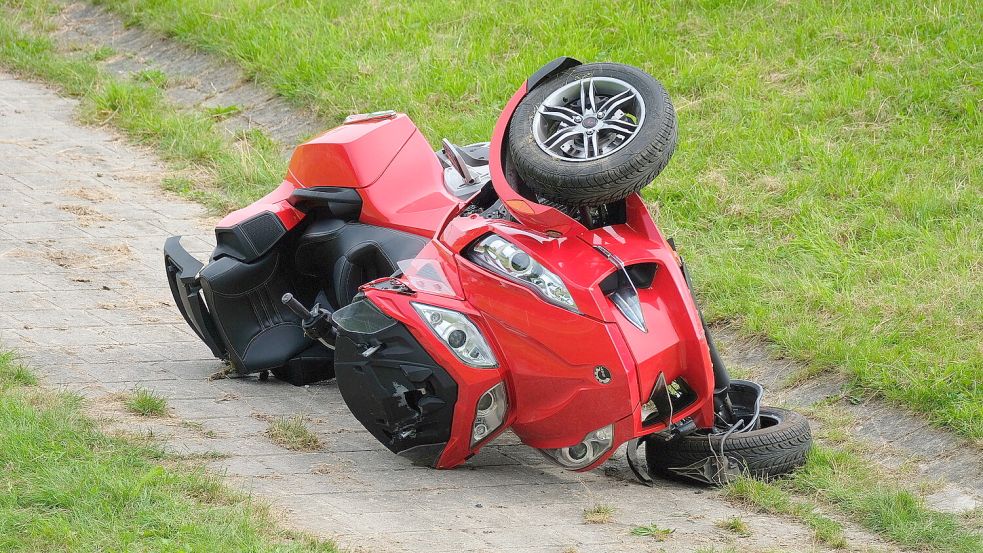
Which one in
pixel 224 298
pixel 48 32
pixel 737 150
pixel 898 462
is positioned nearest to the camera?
pixel 898 462

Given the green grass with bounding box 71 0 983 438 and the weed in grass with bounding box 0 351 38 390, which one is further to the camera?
the green grass with bounding box 71 0 983 438

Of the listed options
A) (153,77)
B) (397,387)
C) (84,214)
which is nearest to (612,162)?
(397,387)

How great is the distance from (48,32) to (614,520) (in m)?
11.5

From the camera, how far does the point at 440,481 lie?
556 centimetres

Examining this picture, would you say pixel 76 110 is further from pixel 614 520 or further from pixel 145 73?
pixel 614 520

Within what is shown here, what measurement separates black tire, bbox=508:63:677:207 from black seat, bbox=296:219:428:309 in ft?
4.00

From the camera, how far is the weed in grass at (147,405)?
6.10 meters

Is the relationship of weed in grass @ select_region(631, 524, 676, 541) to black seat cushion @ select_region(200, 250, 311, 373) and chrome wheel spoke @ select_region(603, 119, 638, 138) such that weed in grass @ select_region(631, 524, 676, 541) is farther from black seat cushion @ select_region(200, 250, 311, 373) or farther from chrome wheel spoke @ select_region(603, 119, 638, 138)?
black seat cushion @ select_region(200, 250, 311, 373)

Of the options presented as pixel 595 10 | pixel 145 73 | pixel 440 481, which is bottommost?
pixel 440 481

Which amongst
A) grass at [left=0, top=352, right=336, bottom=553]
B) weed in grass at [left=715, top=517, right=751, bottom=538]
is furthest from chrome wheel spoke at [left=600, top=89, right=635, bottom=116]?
grass at [left=0, top=352, right=336, bottom=553]

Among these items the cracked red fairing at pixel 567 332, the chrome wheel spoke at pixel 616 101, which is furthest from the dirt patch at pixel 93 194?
the chrome wheel spoke at pixel 616 101

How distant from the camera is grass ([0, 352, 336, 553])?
439 centimetres

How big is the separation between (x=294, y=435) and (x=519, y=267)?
60.1 inches

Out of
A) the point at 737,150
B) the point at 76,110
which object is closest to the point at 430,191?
the point at 737,150
